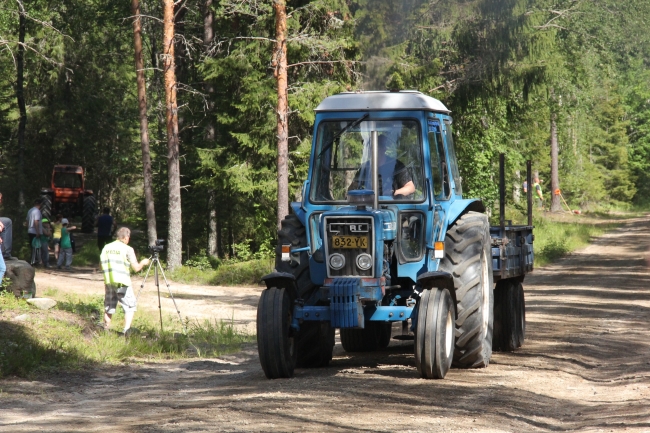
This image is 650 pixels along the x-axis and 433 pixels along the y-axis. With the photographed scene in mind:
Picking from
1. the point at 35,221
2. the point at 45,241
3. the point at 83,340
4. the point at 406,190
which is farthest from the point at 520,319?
A: the point at 45,241

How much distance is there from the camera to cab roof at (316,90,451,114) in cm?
1076

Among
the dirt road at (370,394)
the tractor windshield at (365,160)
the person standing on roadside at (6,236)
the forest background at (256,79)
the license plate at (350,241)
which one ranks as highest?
the forest background at (256,79)

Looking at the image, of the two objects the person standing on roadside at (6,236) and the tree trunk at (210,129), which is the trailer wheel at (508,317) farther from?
the tree trunk at (210,129)

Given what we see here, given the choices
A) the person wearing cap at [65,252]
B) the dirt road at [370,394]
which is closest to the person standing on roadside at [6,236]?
the dirt road at [370,394]

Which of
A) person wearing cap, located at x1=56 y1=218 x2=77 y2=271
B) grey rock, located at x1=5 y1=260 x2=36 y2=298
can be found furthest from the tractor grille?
person wearing cap, located at x1=56 y1=218 x2=77 y2=271

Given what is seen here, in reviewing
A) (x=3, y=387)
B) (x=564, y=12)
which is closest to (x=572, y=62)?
(x=564, y=12)

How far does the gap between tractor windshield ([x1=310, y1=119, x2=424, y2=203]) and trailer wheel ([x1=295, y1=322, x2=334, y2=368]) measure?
146 cm

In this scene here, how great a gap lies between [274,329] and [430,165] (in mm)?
2543

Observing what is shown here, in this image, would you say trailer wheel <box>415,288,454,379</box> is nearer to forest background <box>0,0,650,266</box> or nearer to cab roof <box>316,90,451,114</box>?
cab roof <box>316,90,451,114</box>

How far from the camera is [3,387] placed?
34.6 ft

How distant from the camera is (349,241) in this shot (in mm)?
9992

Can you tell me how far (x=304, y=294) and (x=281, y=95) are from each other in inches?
596

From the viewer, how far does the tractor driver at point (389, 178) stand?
1057cm

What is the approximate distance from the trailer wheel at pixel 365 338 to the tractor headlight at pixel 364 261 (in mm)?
2995
